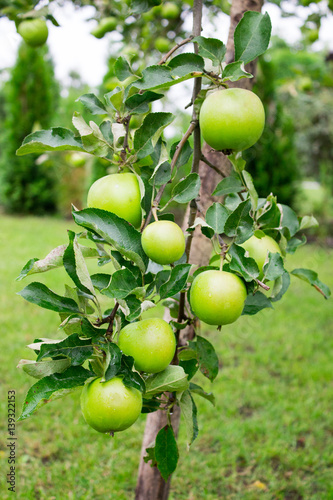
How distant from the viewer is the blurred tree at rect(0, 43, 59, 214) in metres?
8.41

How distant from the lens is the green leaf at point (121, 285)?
69cm

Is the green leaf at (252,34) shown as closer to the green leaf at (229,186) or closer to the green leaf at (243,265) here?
the green leaf at (229,186)

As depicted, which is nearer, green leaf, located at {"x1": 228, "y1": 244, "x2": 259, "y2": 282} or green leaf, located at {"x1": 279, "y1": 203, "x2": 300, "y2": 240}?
green leaf, located at {"x1": 228, "y1": 244, "x2": 259, "y2": 282}

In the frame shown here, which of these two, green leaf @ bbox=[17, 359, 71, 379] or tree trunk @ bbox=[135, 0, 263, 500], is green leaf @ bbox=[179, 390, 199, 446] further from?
tree trunk @ bbox=[135, 0, 263, 500]

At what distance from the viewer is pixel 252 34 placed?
30.8 inches

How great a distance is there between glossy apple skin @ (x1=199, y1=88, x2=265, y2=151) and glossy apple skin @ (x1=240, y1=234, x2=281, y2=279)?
0.66 feet

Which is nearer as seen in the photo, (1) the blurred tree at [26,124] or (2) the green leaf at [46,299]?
(2) the green leaf at [46,299]

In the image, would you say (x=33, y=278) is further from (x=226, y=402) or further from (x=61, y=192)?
(x=61, y=192)

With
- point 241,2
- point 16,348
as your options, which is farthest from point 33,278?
point 241,2

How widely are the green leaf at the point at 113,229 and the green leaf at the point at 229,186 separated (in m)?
0.24

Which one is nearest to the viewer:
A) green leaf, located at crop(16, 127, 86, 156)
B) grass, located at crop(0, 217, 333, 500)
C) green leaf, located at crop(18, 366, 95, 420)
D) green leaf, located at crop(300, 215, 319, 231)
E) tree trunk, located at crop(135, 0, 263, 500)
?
green leaf, located at crop(18, 366, 95, 420)

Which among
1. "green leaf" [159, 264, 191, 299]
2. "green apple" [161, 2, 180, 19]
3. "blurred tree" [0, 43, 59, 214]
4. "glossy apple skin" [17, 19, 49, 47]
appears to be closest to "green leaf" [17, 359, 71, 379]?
"green leaf" [159, 264, 191, 299]

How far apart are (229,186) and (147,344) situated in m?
0.38

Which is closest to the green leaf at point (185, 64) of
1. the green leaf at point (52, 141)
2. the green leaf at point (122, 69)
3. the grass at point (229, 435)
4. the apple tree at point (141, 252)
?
the apple tree at point (141, 252)
